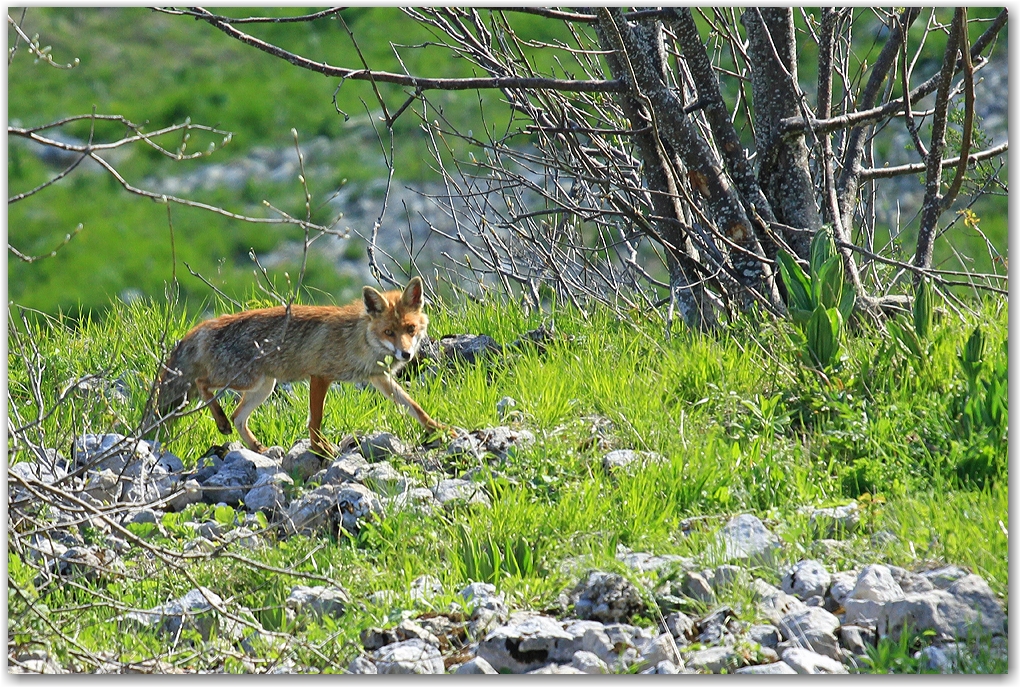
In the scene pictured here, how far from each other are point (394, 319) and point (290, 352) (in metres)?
0.69

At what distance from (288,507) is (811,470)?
8.36 feet

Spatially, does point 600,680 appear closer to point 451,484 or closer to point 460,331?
point 451,484

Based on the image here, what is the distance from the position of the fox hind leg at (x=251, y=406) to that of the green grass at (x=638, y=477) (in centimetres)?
19

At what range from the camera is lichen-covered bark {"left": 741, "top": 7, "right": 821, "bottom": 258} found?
6203 millimetres

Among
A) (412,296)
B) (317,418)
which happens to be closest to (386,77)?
(412,296)

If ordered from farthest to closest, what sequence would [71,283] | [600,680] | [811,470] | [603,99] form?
[71,283], [603,99], [811,470], [600,680]

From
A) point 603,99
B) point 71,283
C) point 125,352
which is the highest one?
point 603,99

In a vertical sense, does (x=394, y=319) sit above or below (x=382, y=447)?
above

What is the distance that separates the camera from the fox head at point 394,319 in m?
6.30

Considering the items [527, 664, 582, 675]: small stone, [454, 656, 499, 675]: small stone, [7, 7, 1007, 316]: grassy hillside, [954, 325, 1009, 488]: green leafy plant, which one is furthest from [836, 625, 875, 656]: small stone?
[7, 7, 1007, 316]: grassy hillside

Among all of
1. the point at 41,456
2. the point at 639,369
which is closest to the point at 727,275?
the point at 639,369

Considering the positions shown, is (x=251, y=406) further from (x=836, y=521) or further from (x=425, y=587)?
(x=836, y=521)

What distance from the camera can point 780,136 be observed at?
615 cm

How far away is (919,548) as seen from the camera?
3893 mm
